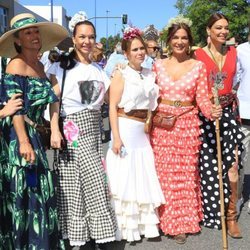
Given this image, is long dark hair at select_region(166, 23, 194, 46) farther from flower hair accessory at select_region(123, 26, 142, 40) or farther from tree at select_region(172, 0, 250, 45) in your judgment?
tree at select_region(172, 0, 250, 45)

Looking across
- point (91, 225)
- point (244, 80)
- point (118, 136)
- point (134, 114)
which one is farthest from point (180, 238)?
point (244, 80)

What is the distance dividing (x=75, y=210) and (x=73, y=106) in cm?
85

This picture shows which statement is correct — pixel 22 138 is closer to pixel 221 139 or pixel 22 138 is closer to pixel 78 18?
pixel 78 18

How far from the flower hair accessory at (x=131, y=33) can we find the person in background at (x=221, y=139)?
667 millimetres

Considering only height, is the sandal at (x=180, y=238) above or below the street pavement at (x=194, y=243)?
above

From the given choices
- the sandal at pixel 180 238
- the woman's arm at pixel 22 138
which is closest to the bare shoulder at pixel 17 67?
the woman's arm at pixel 22 138

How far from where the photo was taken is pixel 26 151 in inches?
118

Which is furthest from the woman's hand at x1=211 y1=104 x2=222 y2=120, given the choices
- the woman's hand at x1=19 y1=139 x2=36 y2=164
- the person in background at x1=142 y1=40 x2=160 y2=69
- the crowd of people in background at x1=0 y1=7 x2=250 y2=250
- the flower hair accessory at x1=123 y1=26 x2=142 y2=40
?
the person in background at x1=142 y1=40 x2=160 y2=69

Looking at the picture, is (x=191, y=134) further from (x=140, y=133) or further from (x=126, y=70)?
(x=126, y=70)

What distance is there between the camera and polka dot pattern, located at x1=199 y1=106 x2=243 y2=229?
4199 millimetres

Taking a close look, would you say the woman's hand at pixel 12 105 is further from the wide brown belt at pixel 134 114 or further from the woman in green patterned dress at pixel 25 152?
the wide brown belt at pixel 134 114

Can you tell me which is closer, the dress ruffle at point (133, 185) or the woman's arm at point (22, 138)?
the woman's arm at point (22, 138)

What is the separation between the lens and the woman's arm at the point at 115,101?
381cm

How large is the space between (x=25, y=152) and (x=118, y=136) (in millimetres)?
1057
